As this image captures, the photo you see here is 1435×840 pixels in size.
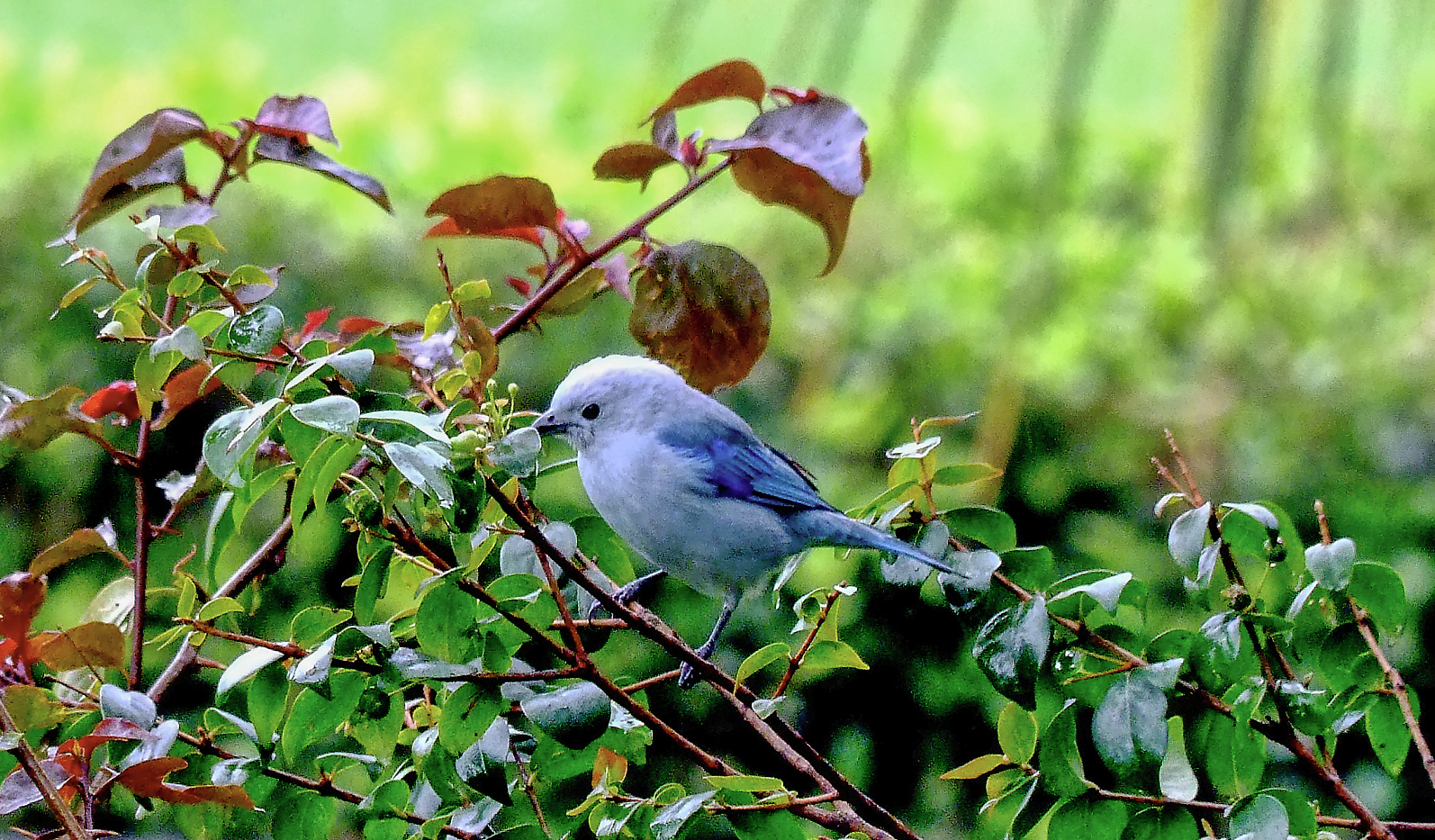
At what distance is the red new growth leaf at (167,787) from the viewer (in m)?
0.96

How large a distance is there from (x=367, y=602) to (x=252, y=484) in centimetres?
13

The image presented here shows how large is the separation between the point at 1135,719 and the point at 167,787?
738 millimetres

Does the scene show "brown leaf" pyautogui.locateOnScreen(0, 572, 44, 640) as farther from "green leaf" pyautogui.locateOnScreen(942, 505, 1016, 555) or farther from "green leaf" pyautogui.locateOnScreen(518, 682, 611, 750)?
"green leaf" pyautogui.locateOnScreen(942, 505, 1016, 555)

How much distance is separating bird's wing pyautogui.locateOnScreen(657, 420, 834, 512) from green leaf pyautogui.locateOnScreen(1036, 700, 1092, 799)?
1.78ft

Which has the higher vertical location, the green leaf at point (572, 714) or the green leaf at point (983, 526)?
the green leaf at point (983, 526)

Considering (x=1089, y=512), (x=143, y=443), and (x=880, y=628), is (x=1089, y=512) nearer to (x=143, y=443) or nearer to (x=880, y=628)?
(x=880, y=628)

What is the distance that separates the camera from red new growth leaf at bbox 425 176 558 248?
1.12 meters

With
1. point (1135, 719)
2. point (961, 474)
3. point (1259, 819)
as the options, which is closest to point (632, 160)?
point (961, 474)

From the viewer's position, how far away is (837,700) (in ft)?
10.4

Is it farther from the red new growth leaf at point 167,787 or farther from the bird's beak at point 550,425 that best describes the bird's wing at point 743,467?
the red new growth leaf at point 167,787

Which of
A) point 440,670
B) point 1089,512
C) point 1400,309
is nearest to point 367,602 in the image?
point 440,670

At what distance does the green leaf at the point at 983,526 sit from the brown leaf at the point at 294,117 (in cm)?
64

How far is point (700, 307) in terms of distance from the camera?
116 cm

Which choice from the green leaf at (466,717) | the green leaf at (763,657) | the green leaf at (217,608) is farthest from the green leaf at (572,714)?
the green leaf at (217,608)
